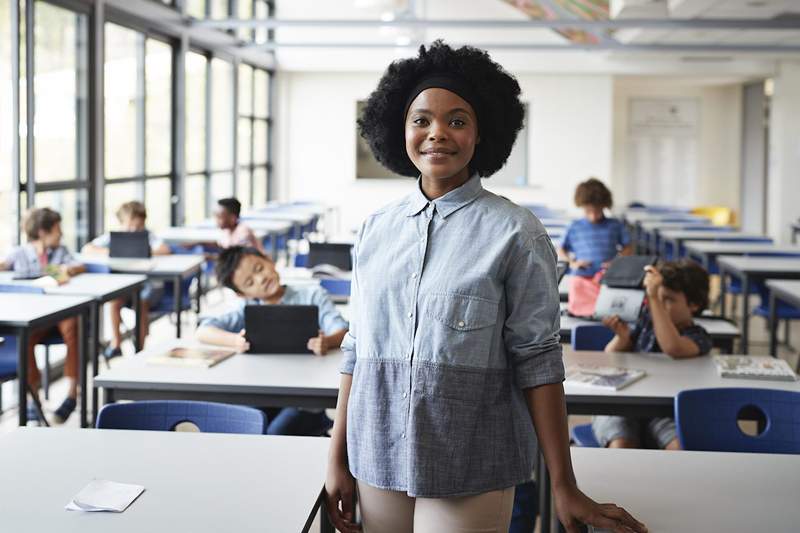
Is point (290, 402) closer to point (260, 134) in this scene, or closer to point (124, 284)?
point (124, 284)

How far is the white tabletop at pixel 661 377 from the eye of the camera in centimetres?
319

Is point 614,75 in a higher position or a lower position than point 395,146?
higher

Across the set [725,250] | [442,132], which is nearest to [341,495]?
[442,132]

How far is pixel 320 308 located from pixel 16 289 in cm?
199

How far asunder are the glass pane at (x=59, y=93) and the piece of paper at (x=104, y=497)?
493 cm

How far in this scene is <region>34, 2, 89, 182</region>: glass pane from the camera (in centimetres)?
659

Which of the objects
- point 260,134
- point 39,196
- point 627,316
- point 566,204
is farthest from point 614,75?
point 627,316

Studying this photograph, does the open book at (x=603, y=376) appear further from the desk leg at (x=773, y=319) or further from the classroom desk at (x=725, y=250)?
the classroom desk at (x=725, y=250)

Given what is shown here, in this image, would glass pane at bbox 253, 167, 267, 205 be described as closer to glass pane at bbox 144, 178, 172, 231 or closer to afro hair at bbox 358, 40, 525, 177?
glass pane at bbox 144, 178, 172, 231

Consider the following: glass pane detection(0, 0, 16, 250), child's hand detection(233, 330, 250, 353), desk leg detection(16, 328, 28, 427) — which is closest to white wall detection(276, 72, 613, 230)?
glass pane detection(0, 0, 16, 250)

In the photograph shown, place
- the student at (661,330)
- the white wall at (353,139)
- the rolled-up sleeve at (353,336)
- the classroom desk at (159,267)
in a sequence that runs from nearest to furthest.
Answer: the rolled-up sleeve at (353,336)
the student at (661,330)
the classroom desk at (159,267)
the white wall at (353,139)

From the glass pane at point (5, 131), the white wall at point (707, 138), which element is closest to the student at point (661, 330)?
the glass pane at point (5, 131)

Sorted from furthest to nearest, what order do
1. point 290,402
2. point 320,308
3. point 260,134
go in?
point 260,134 → point 320,308 → point 290,402

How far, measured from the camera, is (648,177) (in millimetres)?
17234
